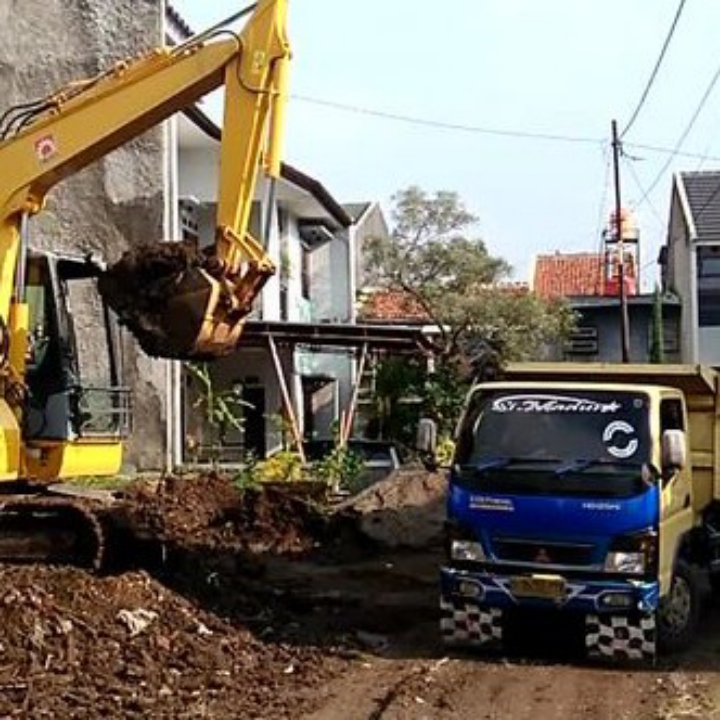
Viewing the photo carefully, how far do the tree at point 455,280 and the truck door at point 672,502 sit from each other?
23.5 m

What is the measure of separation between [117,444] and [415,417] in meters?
14.8

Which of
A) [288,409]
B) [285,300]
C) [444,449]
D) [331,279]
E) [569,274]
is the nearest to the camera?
[444,449]

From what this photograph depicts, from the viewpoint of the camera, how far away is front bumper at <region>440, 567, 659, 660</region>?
11.2 meters

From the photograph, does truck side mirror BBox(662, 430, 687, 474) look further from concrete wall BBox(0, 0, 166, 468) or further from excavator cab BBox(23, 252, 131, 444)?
concrete wall BBox(0, 0, 166, 468)

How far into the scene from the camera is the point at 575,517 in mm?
11289

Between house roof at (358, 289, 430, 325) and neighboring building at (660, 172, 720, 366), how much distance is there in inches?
327

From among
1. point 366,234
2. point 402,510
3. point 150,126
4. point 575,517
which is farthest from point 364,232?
point 575,517

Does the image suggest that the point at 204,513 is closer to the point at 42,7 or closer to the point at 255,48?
the point at 255,48

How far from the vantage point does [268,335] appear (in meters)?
28.3

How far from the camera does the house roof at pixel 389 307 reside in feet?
151

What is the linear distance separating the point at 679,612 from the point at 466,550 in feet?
6.18

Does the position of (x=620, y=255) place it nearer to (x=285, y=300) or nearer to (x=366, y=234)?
(x=366, y=234)

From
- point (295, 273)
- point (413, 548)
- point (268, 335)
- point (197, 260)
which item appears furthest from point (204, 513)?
point (295, 273)

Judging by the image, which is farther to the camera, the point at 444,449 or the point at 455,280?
the point at 455,280
